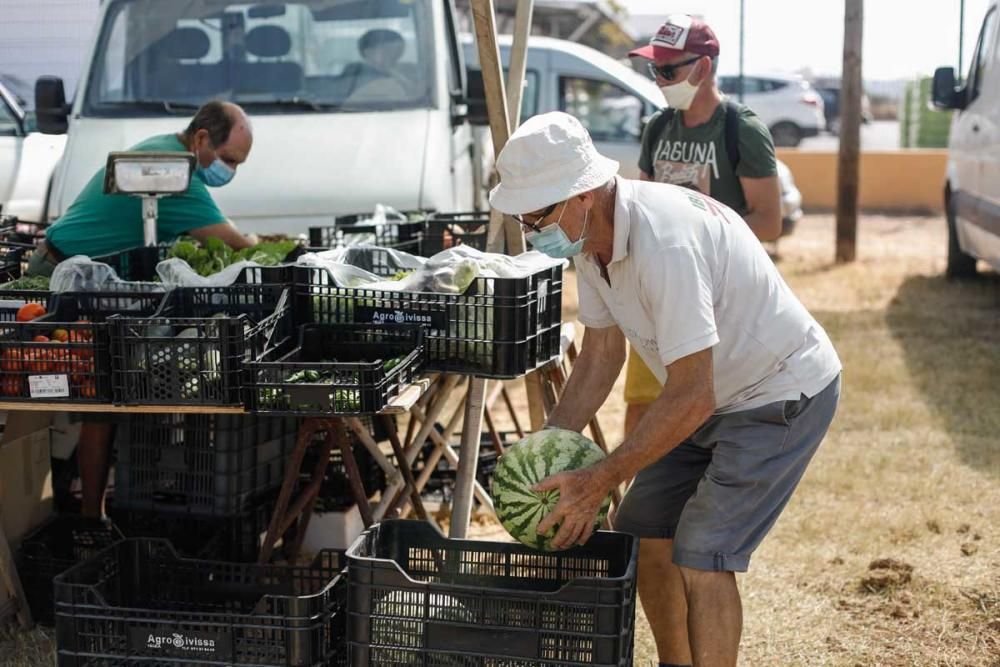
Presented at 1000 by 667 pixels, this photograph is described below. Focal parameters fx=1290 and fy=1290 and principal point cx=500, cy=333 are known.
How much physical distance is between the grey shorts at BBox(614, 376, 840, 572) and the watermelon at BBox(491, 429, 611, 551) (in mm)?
273

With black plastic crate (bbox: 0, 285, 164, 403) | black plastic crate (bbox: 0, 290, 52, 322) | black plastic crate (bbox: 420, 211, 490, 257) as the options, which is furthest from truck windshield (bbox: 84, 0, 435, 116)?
black plastic crate (bbox: 0, 285, 164, 403)

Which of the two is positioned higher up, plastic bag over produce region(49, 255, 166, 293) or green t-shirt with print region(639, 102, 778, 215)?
green t-shirt with print region(639, 102, 778, 215)

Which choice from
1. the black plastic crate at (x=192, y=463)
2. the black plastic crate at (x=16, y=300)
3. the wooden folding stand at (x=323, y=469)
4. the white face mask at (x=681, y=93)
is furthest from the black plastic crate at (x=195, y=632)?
the white face mask at (x=681, y=93)

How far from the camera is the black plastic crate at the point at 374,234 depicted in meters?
5.51

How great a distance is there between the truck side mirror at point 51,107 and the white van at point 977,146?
6.54 meters

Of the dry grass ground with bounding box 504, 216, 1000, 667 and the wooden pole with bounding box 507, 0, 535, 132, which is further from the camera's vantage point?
the wooden pole with bounding box 507, 0, 535, 132

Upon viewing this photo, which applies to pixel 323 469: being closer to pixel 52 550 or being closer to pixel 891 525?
pixel 52 550

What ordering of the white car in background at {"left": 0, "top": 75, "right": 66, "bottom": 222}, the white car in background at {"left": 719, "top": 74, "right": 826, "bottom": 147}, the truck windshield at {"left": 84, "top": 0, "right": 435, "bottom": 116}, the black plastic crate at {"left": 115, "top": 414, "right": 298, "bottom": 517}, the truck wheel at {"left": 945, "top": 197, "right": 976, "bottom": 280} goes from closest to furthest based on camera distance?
the black plastic crate at {"left": 115, "top": 414, "right": 298, "bottom": 517}, the truck windshield at {"left": 84, "top": 0, "right": 435, "bottom": 116}, the white car in background at {"left": 0, "top": 75, "right": 66, "bottom": 222}, the truck wheel at {"left": 945, "top": 197, "right": 976, "bottom": 280}, the white car in background at {"left": 719, "top": 74, "right": 826, "bottom": 147}

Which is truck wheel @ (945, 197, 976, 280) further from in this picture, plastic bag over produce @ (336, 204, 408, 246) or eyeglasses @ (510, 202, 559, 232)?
eyeglasses @ (510, 202, 559, 232)

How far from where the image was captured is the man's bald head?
5.58m

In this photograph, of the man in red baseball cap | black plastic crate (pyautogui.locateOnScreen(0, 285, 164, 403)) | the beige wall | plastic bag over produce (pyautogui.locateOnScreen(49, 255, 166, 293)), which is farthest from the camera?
the beige wall

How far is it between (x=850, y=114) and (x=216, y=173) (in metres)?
9.84

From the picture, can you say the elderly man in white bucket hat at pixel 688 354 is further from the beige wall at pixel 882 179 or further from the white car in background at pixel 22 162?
the beige wall at pixel 882 179

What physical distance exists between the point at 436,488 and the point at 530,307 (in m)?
2.14
